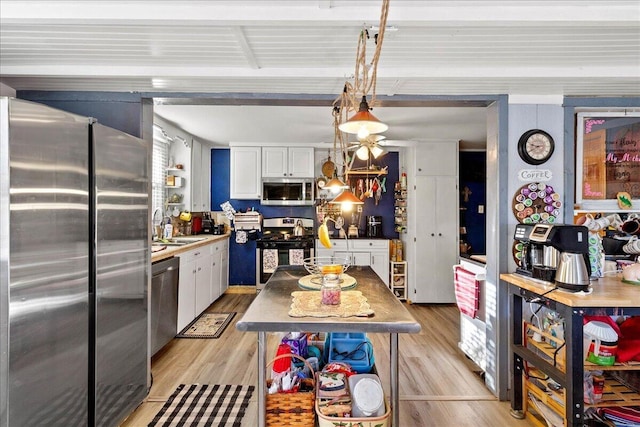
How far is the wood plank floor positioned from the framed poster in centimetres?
172

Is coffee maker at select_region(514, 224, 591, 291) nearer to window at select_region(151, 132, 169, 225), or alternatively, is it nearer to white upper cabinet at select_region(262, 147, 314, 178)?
white upper cabinet at select_region(262, 147, 314, 178)

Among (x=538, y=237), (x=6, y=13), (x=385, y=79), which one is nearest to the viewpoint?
(x=6, y=13)

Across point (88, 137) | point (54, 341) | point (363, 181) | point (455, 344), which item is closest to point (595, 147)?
point (455, 344)

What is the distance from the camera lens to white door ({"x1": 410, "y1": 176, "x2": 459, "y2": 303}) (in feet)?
15.8

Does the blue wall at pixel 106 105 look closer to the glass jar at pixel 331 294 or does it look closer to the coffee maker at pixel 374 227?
the glass jar at pixel 331 294

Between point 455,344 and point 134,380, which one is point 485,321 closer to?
point 455,344

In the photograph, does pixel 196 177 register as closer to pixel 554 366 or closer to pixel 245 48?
pixel 245 48

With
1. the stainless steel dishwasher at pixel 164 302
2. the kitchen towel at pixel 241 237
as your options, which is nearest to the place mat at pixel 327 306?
the stainless steel dishwasher at pixel 164 302

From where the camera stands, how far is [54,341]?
62.1 inches

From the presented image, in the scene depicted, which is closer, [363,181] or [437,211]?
[437,211]

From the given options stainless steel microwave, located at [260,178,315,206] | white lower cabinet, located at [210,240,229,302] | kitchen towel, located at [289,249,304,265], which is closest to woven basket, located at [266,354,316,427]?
white lower cabinet, located at [210,240,229,302]

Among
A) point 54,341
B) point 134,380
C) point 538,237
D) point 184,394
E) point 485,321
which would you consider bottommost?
point 184,394

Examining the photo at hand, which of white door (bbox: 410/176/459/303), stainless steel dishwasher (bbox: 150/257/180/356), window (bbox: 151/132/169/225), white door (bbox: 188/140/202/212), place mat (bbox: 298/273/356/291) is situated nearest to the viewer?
place mat (bbox: 298/273/356/291)

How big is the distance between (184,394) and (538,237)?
8.87 feet
